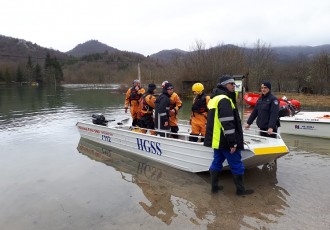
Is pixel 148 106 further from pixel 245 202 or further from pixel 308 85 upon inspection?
pixel 308 85

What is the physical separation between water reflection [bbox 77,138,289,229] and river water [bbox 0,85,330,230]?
0.05ft

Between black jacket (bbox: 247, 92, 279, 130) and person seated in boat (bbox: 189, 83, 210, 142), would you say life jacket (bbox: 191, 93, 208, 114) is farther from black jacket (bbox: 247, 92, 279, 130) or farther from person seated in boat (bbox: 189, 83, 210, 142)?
black jacket (bbox: 247, 92, 279, 130)

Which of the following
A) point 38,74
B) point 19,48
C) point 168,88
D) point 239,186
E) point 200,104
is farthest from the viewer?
point 19,48

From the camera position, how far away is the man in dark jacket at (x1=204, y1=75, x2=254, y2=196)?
4.74 metres

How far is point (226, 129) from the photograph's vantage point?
4.73 meters

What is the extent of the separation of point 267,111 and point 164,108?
2.30 meters

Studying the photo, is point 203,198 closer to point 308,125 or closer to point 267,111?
point 267,111

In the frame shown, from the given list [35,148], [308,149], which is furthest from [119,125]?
[308,149]

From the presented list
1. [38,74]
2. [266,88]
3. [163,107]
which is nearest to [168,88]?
[163,107]

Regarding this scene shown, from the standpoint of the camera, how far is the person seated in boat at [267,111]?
20.4 feet

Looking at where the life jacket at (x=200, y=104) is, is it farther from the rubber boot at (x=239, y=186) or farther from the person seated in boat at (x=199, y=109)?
the rubber boot at (x=239, y=186)

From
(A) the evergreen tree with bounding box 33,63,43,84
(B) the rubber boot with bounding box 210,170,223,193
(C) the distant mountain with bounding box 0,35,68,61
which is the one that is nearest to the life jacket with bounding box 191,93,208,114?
(B) the rubber boot with bounding box 210,170,223,193

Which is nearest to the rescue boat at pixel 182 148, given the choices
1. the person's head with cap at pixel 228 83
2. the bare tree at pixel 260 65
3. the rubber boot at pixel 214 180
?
the rubber boot at pixel 214 180

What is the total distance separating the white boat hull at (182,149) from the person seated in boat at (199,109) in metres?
0.40
